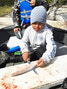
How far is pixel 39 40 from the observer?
7.03 ft

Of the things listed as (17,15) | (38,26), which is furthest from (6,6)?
(38,26)

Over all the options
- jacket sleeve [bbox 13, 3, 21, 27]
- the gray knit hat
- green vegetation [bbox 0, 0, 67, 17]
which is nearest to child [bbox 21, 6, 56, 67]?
the gray knit hat

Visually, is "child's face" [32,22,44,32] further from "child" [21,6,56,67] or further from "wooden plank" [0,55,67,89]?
"wooden plank" [0,55,67,89]

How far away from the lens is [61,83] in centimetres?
162

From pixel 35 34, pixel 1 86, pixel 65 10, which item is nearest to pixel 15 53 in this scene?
pixel 35 34

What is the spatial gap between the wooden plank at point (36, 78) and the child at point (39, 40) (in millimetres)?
86

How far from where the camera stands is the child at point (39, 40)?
1822 millimetres

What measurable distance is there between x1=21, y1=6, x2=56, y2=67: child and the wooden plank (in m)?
0.09

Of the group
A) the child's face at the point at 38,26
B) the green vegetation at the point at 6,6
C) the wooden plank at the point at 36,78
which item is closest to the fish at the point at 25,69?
the wooden plank at the point at 36,78

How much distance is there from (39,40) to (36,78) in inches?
24.8

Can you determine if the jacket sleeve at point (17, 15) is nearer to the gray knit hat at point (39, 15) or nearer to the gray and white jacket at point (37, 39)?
the gray and white jacket at point (37, 39)

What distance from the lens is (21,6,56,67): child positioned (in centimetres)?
182

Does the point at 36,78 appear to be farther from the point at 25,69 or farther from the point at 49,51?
the point at 49,51

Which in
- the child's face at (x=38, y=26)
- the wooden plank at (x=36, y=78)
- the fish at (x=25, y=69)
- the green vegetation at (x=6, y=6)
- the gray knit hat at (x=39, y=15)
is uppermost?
the gray knit hat at (x=39, y=15)
